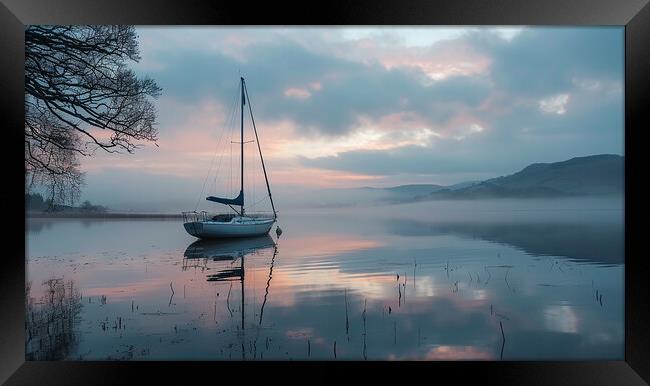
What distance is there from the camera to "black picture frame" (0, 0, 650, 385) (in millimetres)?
3119

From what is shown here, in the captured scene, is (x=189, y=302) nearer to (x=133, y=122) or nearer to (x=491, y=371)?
(x=133, y=122)

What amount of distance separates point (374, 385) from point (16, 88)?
327 cm

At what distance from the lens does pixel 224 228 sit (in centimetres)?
1530

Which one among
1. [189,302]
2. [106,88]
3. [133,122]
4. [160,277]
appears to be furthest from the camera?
[160,277]

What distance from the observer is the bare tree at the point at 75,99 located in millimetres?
4398

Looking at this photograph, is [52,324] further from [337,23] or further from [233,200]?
[233,200]

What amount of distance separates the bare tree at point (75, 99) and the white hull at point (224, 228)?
399 inches

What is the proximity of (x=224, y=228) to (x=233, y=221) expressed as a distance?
0.38 m

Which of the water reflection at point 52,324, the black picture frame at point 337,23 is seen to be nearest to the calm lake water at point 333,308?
the water reflection at point 52,324

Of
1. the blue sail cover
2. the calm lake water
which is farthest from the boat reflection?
the blue sail cover

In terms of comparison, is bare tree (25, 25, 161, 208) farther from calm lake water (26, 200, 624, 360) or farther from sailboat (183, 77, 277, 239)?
sailboat (183, 77, 277, 239)

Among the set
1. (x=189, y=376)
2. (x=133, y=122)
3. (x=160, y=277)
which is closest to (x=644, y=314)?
(x=189, y=376)

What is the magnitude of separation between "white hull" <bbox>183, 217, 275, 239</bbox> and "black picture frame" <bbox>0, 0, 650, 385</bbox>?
39.3ft

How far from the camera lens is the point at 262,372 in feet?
10.6
